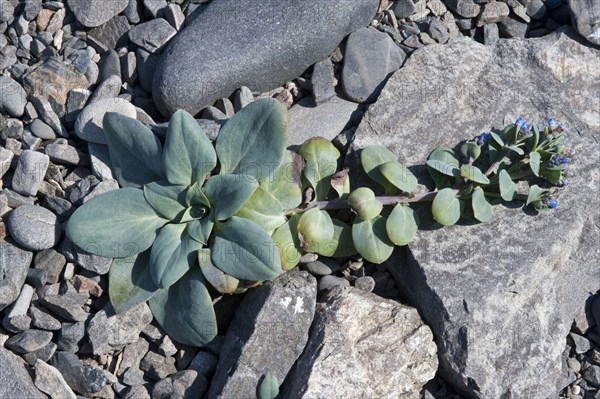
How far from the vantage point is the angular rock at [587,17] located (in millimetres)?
4523

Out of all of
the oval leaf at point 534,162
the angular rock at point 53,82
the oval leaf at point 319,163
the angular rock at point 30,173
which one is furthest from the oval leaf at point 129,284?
the oval leaf at point 534,162

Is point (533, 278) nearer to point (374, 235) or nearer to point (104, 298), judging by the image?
point (374, 235)

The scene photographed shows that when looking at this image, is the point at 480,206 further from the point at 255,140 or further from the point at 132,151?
the point at 132,151

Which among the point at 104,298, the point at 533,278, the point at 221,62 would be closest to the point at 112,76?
the point at 221,62

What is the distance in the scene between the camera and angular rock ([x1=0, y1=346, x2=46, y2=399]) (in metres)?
3.50

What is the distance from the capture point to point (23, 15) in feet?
14.9

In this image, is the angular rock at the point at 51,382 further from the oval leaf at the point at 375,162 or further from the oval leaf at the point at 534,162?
the oval leaf at the point at 534,162

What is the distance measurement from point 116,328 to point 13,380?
0.49 metres

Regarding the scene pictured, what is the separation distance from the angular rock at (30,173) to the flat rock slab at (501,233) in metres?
1.57

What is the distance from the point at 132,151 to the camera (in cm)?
390

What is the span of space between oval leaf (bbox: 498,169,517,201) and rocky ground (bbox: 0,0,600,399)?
167 mm

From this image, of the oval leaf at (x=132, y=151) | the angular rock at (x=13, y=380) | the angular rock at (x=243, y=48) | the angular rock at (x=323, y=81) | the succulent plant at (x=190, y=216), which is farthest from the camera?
the angular rock at (x=323, y=81)

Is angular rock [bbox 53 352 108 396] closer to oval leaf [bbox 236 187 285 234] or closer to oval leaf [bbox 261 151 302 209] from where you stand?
oval leaf [bbox 236 187 285 234]

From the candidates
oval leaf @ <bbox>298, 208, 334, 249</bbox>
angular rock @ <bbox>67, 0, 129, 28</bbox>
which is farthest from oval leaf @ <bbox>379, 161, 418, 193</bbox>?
angular rock @ <bbox>67, 0, 129, 28</bbox>
